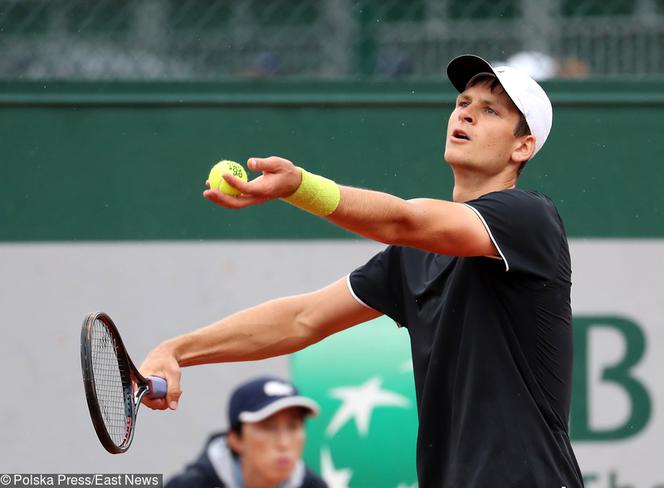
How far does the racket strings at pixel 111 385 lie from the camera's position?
3326 millimetres

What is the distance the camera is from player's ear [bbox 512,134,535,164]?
11.5ft

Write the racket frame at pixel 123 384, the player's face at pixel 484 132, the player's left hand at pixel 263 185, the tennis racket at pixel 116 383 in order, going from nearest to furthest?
the player's left hand at pixel 263 185 → the racket frame at pixel 123 384 → the tennis racket at pixel 116 383 → the player's face at pixel 484 132

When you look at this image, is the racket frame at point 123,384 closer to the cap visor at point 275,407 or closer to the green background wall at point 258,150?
the cap visor at point 275,407

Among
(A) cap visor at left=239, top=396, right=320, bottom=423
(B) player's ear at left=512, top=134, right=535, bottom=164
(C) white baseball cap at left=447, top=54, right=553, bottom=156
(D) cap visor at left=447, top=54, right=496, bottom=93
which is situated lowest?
(A) cap visor at left=239, top=396, right=320, bottom=423

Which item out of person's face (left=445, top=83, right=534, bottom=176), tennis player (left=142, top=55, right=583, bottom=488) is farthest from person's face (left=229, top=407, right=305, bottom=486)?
person's face (left=445, top=83, right=534, bottom=176)

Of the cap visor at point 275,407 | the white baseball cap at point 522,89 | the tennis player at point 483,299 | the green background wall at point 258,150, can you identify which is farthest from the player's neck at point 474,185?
the green background wall at point 258,150

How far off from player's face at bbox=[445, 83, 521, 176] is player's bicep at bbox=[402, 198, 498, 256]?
373mm

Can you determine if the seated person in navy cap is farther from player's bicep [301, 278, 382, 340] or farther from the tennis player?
the tennis player

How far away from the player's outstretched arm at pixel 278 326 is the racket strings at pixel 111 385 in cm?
22

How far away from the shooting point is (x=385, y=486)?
17.1ft

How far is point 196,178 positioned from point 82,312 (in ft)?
2.57

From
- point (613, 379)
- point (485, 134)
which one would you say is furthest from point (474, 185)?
point (613, 379)

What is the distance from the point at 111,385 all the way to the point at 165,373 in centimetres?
15

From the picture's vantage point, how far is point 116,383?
3.43m
